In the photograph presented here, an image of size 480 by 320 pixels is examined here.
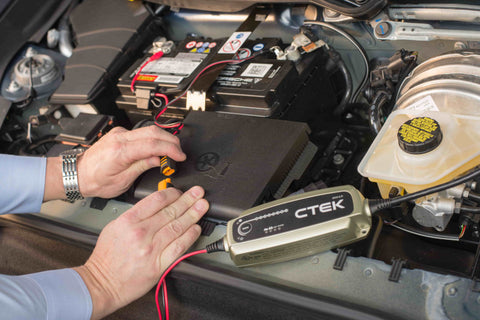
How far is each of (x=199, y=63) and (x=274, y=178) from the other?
0.54 m

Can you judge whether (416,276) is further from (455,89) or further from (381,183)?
(455,89)

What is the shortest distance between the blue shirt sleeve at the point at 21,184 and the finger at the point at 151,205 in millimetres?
377

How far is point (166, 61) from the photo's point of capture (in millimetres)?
1542

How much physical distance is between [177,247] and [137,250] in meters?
0.08

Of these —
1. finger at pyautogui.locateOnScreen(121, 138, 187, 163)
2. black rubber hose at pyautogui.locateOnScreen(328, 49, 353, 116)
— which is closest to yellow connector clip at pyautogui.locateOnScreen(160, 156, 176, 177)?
finger at pyautogui.locateOnScreen(121, 138, 187, 163)

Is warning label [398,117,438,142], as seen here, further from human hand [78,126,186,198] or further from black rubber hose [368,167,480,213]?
human hand [78,126,186,198]

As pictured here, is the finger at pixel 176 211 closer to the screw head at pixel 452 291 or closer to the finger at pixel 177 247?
the finger at pixel 177 247

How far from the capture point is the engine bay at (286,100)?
0.93m

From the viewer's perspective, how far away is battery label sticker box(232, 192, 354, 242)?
900mm

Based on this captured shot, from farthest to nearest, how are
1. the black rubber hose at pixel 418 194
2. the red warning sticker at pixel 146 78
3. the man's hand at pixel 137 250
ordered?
the red warning sticker at pixel 146 78
the man's hand at pixel 137 250
the black rubber hose at pixel 418 194

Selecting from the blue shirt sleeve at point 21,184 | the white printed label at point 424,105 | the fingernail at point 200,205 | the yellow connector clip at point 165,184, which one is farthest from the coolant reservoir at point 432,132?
the blue shirt sleeve at point 21,184

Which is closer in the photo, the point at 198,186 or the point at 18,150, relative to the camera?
the point at 198,186

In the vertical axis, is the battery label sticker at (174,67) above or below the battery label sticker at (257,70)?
below

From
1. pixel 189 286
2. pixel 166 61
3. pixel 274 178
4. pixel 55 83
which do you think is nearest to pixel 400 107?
pixel 274 178
